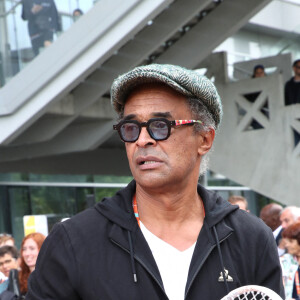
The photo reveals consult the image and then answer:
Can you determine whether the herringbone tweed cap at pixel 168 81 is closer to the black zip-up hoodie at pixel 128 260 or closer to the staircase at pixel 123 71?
the black zip-up hoodie at pixel 128 260

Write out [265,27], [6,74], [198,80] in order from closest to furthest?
[198,80] → [6,74] → [265,27]

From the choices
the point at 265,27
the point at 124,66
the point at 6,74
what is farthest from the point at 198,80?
the point at 265,27

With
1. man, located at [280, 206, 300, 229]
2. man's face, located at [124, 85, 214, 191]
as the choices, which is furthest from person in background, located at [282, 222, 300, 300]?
man's face, located at [124, 85, 214, 191]

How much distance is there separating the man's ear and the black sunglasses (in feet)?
0.57

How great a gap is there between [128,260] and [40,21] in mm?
11426

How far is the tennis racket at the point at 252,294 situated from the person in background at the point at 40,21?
37.9 ft

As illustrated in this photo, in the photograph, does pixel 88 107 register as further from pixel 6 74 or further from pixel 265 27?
pixel 265 27

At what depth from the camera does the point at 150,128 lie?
2.46 m

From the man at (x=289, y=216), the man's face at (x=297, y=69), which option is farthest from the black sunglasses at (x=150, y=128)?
the man's face at (x=297, y=69)

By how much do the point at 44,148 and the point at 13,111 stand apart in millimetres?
3459

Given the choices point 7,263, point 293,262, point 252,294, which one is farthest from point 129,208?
point 7,263

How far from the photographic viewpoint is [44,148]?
17.8 meters

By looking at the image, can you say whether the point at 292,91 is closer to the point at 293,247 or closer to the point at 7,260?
the point at 7,260

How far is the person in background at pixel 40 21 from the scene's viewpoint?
13273mm
